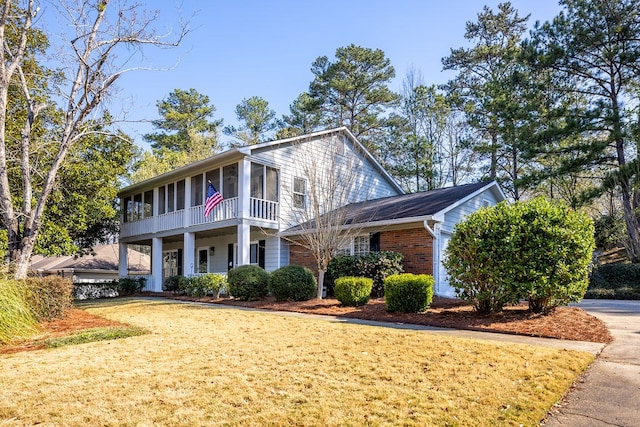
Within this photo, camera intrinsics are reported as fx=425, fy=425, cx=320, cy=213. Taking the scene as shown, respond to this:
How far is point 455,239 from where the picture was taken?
9352 mm

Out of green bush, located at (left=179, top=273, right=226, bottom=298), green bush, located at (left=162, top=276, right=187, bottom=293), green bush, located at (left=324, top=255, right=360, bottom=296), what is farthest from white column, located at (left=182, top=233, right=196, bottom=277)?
green bush, located at (left=324, top=255, right=360, bottom=296)

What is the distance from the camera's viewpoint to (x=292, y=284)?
1273 centimetres

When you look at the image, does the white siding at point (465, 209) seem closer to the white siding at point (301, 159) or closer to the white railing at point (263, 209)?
the white siding at point (301, 159)

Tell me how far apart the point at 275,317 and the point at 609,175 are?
19.0 metres

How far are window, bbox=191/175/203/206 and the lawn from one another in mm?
13986

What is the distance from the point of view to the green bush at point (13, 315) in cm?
716

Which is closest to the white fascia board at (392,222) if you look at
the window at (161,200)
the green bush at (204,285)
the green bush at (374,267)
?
the green bush at (374,267)

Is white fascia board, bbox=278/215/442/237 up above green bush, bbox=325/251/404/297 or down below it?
above

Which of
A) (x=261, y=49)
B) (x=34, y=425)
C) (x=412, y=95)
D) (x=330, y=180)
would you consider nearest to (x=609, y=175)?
(x=412, y=95)

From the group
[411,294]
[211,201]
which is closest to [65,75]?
[211,201]

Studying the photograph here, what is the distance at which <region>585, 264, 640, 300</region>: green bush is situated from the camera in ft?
53.0

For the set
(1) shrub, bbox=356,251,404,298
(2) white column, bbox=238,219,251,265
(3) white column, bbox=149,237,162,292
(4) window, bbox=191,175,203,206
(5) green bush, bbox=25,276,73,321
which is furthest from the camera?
(4) window, bbox=191,175,203,206

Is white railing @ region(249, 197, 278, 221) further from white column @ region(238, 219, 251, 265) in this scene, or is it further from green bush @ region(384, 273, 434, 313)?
green bush @ region(384, 273, 434, 313)

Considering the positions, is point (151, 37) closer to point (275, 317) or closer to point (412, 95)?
point (275, 317)
